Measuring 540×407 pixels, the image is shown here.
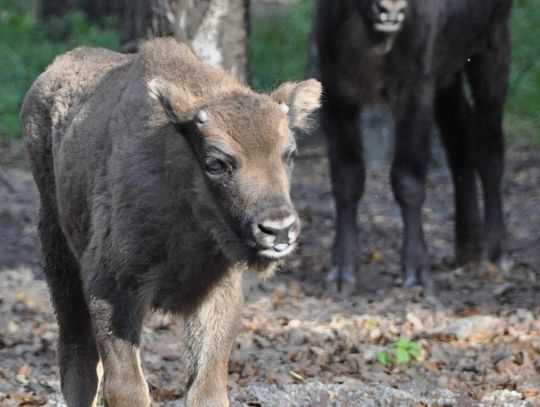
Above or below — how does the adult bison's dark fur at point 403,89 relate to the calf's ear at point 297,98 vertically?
below

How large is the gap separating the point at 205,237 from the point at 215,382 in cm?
72

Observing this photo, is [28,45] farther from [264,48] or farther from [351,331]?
[351,331]

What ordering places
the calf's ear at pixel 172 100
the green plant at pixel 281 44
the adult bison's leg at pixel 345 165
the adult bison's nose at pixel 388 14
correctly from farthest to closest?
1. the green plant at pixel 281 44
2. the adult bison's leg at pixel 345 165
3. the adult bison's nose at pixel 388 14
4. the calf's ear at pixel 172 100

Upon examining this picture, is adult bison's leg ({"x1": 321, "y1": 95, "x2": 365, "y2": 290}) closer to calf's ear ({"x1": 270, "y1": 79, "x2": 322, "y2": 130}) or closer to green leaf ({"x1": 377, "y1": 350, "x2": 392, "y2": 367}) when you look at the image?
green leaf ({"x1": 377, "y1": 350, "x2": 392, "y2": 367})

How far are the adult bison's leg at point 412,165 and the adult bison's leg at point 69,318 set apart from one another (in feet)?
12.1

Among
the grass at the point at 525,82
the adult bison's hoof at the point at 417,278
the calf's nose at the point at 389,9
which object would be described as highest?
the calf's nose at the point at 389,9

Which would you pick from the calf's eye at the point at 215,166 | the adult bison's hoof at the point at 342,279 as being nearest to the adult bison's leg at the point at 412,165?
the adult bison's hoof at the point at 342,279

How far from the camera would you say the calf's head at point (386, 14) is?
32.1ft

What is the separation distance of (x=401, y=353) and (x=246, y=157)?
279 centimetres

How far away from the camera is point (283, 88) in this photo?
633 cm

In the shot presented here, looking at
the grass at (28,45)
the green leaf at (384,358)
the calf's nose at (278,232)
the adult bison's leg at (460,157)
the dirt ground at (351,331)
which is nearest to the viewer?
the calf's nose at (278,232)

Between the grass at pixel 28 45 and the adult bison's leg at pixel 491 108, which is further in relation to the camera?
the grass at pixel 28 45

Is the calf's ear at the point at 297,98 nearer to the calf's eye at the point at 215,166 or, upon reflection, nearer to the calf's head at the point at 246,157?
the calf's head at the point at 246,157

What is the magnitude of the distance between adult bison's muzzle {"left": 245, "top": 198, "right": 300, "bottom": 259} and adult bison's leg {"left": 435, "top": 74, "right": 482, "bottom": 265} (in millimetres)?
5590
